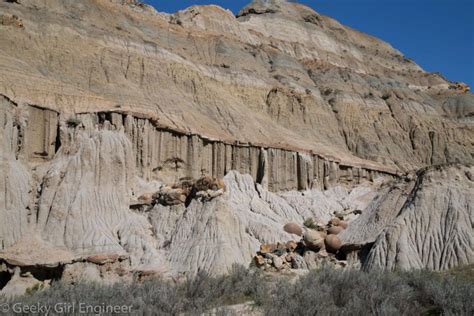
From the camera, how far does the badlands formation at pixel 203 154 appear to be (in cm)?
2234

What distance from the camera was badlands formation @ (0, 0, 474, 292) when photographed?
73.3 feet

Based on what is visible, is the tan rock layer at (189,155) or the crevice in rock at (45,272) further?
the tan rock layer at (189,155)

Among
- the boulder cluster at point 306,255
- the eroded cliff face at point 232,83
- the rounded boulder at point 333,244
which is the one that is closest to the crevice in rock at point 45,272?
the boulder cluster at point 306,255

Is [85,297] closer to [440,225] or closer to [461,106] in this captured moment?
[440,225]

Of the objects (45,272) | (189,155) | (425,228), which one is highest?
(189,155)

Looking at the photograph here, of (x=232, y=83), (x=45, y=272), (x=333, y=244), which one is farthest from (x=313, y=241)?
(x=232, y=83)

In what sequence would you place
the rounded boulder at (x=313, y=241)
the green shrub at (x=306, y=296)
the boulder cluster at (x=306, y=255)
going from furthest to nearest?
the rounded boulder at (x=313, y=241), the boulder cluster at (x=306, y=255), the green shrub at (x=306, y=296)

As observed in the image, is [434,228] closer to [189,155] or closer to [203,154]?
[189,155]

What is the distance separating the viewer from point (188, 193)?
2841 cm

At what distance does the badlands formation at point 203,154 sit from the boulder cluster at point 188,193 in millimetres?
86

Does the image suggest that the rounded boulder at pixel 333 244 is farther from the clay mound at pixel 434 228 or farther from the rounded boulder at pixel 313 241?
the clay mound at pixel 434 228

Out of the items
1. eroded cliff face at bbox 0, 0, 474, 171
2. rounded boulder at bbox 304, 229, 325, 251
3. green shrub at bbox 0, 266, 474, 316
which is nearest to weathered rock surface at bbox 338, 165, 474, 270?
rounded boulder at bbox 304, 229, 325, 251

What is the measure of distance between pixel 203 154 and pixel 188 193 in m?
11.0

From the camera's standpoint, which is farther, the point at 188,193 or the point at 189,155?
the point at 189,155
